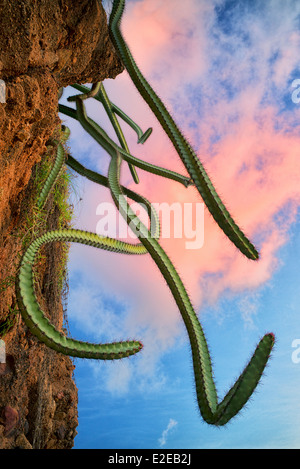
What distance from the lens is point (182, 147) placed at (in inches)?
68.2

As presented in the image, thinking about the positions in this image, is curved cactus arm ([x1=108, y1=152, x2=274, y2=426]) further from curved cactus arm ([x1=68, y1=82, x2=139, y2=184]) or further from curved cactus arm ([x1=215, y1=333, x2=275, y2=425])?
curved cactus arm ([x1=68, y1=82, x2=139, y2=184])

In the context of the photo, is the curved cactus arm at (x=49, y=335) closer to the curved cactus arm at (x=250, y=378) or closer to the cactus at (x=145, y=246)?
the cactus at (x=145, y=246)

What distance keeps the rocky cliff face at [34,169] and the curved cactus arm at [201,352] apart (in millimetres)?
463

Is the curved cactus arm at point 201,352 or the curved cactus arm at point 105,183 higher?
the curved cactus arm at point 105,183

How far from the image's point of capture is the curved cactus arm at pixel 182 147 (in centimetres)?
153

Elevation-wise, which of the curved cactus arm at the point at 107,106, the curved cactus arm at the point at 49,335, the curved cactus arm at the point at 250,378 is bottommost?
the curved cactus arm at the point at 250,378

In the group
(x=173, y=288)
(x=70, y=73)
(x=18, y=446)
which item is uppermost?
(x=70, y=73)

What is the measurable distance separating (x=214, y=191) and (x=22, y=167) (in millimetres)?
797

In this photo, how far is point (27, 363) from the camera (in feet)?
6.19

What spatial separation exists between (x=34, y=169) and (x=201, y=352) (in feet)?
4.11

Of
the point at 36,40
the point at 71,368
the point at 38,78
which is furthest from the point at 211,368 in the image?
the point at 36,40

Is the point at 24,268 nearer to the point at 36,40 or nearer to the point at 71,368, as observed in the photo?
the point at 36,40

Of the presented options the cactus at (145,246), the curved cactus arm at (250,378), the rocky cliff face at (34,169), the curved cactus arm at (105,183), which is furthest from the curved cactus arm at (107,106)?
the curved cactus arm at (250,378)

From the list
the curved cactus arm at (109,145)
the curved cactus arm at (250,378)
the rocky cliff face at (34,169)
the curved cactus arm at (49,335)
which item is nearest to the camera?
the curved cactus arm at (250,378)
